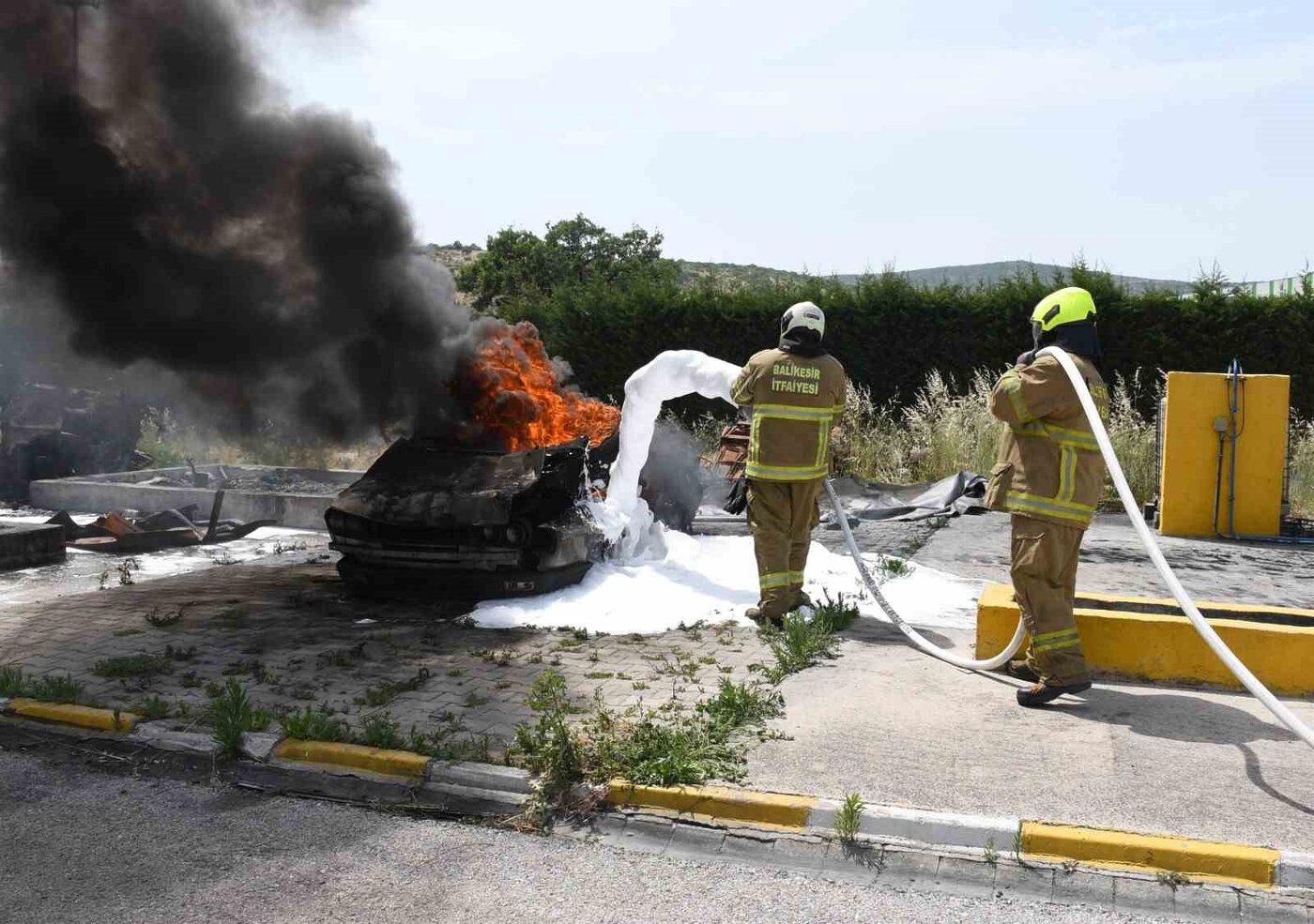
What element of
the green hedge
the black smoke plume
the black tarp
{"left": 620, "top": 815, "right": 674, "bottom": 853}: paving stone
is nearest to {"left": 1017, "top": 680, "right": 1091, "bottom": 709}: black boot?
{"left": 620, "top": 815, "right": 674, "bottom": 853}: paving stone

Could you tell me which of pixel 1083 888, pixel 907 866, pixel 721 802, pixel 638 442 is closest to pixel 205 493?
pixel 638 442

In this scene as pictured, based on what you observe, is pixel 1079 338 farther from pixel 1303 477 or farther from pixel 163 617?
pixel 1303 477

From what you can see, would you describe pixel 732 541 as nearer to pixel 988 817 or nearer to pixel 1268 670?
pixel 1268 670

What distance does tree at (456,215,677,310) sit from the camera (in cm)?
2962

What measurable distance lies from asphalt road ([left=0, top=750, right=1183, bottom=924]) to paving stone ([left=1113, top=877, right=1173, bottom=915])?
10 centimetres

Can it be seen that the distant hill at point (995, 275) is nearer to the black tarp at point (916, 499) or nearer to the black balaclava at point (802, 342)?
the black tarp at point (916, 499)

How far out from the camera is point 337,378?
→ 30.2ft

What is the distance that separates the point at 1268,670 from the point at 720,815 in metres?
3.19

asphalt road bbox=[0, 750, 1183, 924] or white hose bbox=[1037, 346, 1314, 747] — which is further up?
white hose bbox=[1037, 346, 1314, 747]

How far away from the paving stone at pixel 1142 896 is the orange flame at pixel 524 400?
222 inches

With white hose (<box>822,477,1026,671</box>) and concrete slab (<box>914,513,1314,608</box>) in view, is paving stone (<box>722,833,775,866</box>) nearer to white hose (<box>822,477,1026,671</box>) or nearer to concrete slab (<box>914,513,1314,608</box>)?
white hose (<box>822,477,1026,671</box>)

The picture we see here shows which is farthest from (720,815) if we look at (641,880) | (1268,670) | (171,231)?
(171,231)

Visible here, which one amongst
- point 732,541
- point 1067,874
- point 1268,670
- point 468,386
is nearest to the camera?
point 1067,874

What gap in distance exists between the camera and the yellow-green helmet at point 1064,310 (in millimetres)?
5324
